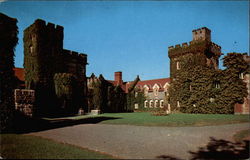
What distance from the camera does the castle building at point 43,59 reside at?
27.9 meters

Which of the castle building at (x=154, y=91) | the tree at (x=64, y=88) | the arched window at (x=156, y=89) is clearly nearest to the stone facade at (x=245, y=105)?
the castle building at (x=154, y=91)

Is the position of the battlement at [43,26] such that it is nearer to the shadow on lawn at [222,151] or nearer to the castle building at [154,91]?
the castle building at [154,91]

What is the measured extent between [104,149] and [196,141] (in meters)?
4.42

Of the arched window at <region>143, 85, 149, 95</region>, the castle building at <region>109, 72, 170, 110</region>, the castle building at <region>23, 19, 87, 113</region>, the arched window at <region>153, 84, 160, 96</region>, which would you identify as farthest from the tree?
the arched window at <region>153, 84, 160, 96</region>

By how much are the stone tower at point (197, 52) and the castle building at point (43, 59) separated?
712 inches

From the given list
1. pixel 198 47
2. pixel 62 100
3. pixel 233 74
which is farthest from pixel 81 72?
pixel 233 74

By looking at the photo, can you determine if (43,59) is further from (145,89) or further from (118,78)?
(118,78)

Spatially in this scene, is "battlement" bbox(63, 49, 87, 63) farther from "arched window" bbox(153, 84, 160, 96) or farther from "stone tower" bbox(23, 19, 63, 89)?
"arched window" bbox(153, 84, 160, 96)

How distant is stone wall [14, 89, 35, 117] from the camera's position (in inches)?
453

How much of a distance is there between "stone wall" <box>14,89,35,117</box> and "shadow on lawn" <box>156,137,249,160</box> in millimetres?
9480

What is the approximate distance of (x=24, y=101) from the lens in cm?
1182

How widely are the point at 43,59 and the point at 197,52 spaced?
25230 mm

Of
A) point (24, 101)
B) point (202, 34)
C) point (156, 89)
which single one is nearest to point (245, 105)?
point (202, 34)

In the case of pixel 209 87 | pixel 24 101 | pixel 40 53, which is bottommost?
pixel 24 101
